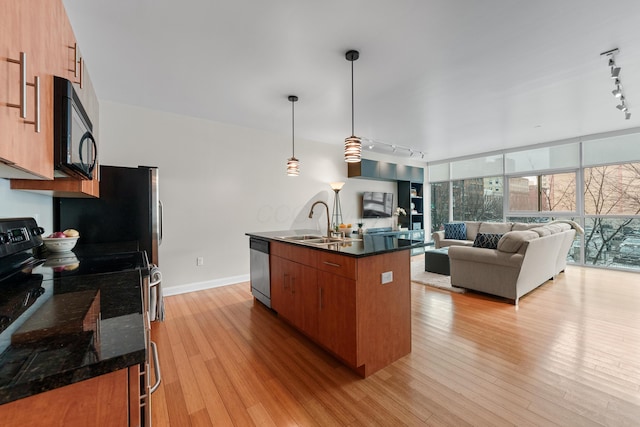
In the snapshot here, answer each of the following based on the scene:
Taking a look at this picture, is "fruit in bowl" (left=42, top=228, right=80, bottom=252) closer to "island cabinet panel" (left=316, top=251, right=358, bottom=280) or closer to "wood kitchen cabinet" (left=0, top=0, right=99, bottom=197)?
"wood kitchen cabinet" (left=0, top=0, right=99, bottom=197)

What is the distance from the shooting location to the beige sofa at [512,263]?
3.35 metres

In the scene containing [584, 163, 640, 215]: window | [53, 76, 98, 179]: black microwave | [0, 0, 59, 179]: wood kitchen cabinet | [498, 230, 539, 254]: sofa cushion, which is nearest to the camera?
[0, 0, 59, 179]: wood kitchen cabinet

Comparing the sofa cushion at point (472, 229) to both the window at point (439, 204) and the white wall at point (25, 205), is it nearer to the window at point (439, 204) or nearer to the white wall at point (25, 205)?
the window at point (439, 204)

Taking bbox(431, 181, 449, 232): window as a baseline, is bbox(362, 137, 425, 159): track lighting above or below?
above

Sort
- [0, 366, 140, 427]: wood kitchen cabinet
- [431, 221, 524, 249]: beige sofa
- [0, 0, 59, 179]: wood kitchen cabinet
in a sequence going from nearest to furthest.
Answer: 1. [0, 366, 140, 427]: wood kitchen cabinet
2. [0, 0, 59, 179]: wood kitchen cabinet
3. [431, 221, 524, 249]: beige sofa

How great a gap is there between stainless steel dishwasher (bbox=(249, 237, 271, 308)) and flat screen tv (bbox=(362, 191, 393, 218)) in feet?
11.7

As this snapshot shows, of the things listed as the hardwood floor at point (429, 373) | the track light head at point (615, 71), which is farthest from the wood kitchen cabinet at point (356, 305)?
the track light head at point (615, 71)

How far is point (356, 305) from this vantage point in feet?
6.42

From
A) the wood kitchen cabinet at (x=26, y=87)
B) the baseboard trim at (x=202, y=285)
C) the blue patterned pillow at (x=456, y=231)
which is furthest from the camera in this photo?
the blue patterned pillow at (x=456, y=231)

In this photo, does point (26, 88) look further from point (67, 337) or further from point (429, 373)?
point (429, 373)

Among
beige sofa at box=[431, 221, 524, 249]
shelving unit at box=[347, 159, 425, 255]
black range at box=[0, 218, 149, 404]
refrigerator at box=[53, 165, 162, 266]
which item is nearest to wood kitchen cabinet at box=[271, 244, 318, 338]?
black range at box=[0, 218, 149, 404]

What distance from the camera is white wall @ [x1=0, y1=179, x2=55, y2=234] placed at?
1.57 m

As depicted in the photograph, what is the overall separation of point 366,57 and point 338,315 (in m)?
2.34

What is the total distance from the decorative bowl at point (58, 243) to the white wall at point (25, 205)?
0.73ft
